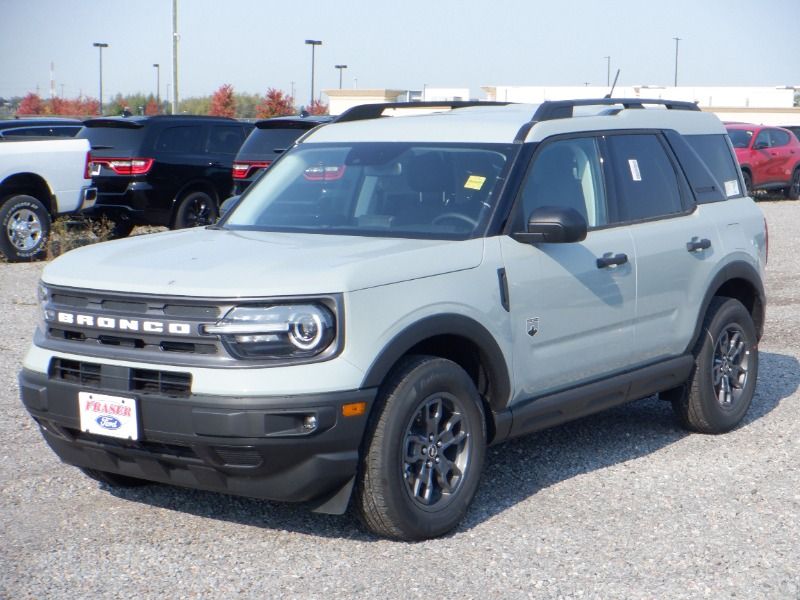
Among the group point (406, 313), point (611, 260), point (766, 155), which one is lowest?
point (406, 313)

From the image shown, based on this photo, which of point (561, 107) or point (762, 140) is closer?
point (561, 107)

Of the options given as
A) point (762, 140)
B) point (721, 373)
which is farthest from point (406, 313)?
point (762, 140)

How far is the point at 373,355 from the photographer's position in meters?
4.61

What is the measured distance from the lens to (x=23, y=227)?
14.4 meters

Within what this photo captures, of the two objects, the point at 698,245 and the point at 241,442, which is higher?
the point at 698,245

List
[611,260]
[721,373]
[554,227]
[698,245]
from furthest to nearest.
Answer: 1. [721,373]
2. [698,245]
3. [611,260]
4. [554,227]

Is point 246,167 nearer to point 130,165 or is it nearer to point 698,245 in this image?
point 130,165

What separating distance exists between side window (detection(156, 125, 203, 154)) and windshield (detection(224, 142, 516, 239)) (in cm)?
1004

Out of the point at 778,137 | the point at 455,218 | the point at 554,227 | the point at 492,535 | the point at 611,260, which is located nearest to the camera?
the point at 492,535

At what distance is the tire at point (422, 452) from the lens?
4.70 m

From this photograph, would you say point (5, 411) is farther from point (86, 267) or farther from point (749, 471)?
point (749, 471)

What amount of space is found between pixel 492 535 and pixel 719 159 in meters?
3.25

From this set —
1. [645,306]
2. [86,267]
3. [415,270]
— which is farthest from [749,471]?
[86,267]

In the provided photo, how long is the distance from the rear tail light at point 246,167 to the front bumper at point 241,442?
10927mm
